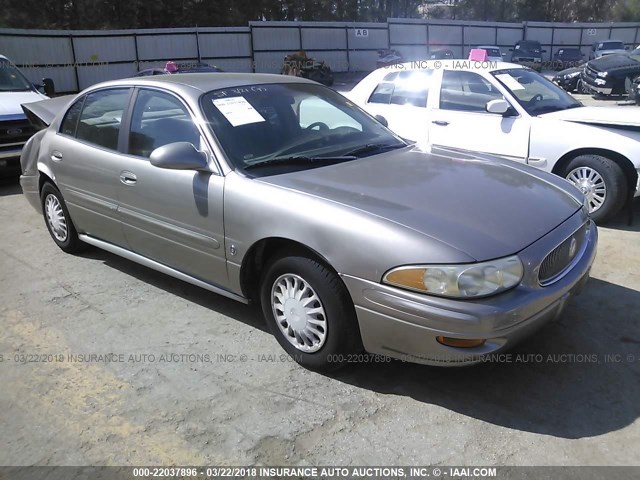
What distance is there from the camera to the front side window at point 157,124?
12.1 feet

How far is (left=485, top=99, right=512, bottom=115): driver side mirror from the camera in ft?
19.4

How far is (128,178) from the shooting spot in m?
3.97

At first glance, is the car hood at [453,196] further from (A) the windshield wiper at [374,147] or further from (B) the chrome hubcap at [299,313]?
(B) the chrome hubcap at [299,313]

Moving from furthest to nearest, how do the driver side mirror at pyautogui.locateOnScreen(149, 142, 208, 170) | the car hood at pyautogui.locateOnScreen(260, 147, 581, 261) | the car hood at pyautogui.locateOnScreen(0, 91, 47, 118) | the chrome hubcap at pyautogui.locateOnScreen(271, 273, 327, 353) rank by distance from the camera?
the car hood at pyautogui.locateOnScreen(0, 91, 47, 118), the driver side mirror at pyautogui.locateOnScreen(149, 142, 208, 170), the chrome hubcap at pyautogui.locateOnScreen(271, 273, 327, 353), the car hood at pyautogui.locateOnScreen(260, 147, 581, 261)

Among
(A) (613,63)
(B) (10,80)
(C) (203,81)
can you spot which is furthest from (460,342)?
(A) (613,63)

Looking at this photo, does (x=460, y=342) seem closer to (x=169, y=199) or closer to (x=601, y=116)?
(x=169, y=199)

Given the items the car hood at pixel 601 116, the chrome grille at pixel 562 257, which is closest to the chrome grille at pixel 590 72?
the car hood at pixel 601 116

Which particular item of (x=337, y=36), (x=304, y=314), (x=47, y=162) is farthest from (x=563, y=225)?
(x=337, y=36)

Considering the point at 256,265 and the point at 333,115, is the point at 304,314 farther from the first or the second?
the point at 333,115

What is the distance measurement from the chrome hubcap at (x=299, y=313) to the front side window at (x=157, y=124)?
3.63 ft

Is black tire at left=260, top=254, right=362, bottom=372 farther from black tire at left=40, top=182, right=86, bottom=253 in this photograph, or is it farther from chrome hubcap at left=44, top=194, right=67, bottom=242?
chrome hubcap at left=44, top=194, right=67, bottom=242

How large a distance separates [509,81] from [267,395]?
470 cm

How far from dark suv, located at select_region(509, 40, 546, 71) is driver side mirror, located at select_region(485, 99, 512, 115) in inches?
1161

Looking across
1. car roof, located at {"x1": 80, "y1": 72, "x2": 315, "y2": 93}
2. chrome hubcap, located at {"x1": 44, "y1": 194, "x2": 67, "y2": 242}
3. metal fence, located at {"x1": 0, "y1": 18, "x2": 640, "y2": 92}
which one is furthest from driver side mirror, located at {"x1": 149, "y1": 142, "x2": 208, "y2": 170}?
metal fence, located at {"x1": 0, "y1": 18, "x2": 640, "y2": 92}
